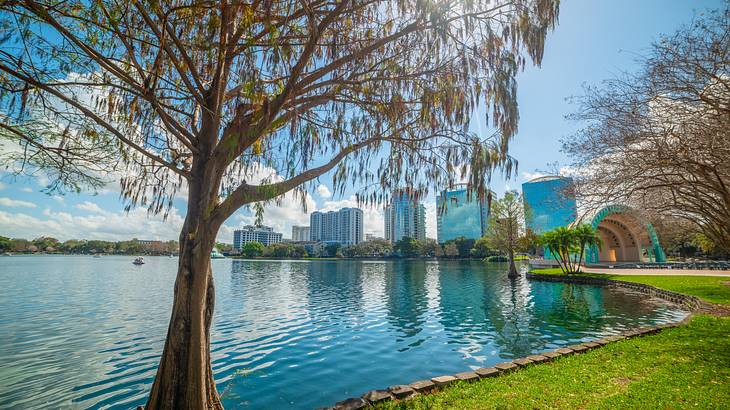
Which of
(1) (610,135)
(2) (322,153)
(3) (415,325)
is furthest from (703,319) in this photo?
(2) (322,153)

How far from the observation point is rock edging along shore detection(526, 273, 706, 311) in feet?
40.2

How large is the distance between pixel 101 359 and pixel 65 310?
372 inches

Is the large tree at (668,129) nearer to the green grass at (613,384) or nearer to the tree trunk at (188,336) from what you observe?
the green grass at (613,384)

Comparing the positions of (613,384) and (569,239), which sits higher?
(569,239)

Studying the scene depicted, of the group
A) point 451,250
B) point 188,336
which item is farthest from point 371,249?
point 188,336

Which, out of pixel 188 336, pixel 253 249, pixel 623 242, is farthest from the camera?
pixel 253 249

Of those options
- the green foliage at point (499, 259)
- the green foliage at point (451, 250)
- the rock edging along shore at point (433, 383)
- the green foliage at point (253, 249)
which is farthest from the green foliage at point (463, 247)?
the rock edging along shore at point (433, 383)

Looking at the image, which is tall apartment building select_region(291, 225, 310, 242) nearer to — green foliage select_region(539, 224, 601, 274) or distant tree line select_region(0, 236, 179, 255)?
distant tree line select_region(0, 236, 179, 255)

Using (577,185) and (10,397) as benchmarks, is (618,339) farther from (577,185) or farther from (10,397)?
(10,397)

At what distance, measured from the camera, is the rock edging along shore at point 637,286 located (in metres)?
12.3

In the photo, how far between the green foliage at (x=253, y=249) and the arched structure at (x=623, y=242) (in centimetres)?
8487

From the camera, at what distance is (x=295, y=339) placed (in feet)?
32.1

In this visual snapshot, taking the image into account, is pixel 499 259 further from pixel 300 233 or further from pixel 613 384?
pixel 300 233

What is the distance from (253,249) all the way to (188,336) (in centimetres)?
10431
